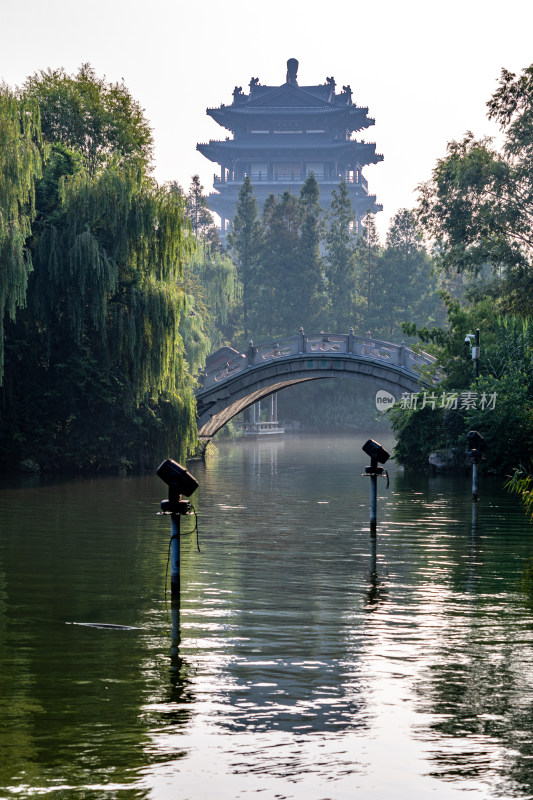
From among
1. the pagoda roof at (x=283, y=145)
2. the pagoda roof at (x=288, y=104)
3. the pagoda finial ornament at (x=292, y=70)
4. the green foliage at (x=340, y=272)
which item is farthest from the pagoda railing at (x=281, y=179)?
the green foliage at (x=340, y=272)

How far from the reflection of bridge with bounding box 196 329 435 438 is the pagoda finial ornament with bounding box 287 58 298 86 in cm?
6099

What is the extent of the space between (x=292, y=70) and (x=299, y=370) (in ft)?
208

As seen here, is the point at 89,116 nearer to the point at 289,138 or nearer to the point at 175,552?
the point at 175,552

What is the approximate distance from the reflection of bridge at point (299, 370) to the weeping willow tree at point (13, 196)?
1478cm

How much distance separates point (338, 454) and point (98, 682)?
128 ft

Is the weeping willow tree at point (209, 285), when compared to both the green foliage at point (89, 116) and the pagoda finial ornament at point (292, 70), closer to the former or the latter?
the green foliage at point (89, 116)

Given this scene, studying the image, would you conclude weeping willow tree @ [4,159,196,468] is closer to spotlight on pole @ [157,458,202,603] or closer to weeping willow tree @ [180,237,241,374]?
spotlight on pole @ [157,458,202,603]

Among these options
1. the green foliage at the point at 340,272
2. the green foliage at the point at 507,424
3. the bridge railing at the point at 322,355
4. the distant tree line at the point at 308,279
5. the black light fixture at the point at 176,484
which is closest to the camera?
the black light fixture at the point at 176,484

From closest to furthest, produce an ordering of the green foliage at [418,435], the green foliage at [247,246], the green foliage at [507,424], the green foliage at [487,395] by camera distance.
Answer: the green foliage at [507,424] → the green foliage at [487,395] → the green foliage at [418,435] → the green foliage at [247,246]

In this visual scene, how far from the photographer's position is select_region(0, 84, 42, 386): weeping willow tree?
28297mm

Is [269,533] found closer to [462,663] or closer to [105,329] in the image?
[462,663]

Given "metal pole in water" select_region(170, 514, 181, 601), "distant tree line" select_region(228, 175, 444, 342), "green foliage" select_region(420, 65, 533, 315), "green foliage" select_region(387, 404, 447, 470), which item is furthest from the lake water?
"distant tree line" select_region(228, 175, 444, 342)

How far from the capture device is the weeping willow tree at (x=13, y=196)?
28.3m

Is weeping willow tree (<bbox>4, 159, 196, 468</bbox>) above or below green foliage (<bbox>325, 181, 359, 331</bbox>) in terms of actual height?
below
